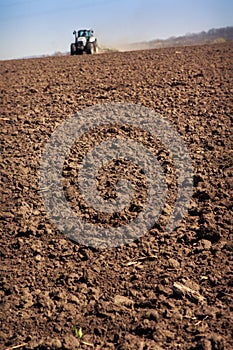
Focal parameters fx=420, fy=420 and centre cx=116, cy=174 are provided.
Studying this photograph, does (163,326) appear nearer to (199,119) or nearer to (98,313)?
→ (98,313)

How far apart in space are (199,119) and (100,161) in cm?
167

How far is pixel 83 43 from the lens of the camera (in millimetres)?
17812

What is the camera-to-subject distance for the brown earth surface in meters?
2.78

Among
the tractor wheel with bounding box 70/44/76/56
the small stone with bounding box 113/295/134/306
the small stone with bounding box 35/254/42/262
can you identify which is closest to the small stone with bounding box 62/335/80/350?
the small stone with bounding box 113/295/134/306

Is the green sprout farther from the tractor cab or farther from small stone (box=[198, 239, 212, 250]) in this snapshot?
the tractor cab

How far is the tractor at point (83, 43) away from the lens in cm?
1761

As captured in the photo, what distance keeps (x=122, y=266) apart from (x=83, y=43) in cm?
1578

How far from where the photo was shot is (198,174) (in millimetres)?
4531

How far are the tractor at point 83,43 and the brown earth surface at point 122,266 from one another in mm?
12318

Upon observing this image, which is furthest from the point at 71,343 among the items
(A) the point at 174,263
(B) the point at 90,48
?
(B) the point at 90,48

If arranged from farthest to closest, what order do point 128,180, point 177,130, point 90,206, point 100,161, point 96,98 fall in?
point 96,98
point 177,130
point 100,161
point 128,180
point 90,206

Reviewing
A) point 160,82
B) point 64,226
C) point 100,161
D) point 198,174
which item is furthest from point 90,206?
point 160,82

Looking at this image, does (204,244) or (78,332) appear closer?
(78,332)

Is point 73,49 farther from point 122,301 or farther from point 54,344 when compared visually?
point 54,344
